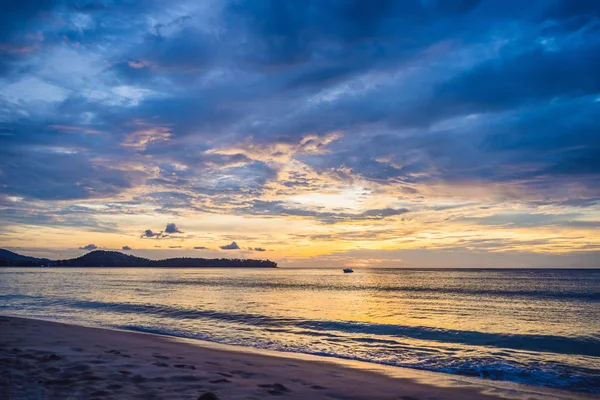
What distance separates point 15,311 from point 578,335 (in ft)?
131

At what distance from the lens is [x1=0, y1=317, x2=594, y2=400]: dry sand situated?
7.99 metres

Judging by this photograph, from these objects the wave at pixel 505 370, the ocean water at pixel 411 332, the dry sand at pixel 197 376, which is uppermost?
the dry sand at pixel 197 376

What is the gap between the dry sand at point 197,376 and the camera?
7988 millimetres

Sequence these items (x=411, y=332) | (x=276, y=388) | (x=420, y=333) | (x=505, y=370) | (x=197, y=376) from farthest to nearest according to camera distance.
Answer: (x=411, y=332)
(x=420, y=333)
(x=505, y=370)
(x=197, y=376)
(x=276, y=388)

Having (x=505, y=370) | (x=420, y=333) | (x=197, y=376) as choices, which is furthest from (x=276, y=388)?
(x=420, y=333)

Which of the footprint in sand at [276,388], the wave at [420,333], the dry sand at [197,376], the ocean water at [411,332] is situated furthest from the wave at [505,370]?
the footprint in sand at [276,388]

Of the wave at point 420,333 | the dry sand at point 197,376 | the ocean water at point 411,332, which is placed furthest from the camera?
the wave at point 420,333

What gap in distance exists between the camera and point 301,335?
21.2 meters

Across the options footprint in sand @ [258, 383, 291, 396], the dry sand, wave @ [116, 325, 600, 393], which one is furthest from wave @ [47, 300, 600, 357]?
footprint in sand @ [258, 383, 291, 396]

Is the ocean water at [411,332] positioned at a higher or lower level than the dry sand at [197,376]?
lower

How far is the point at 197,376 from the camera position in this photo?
9844mm

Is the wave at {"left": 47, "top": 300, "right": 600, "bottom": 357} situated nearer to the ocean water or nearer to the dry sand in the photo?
the ocean water

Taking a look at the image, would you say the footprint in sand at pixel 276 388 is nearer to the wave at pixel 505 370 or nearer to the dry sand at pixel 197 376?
the dry sand at pixel 197 376

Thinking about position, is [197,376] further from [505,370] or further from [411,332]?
[411,332]
